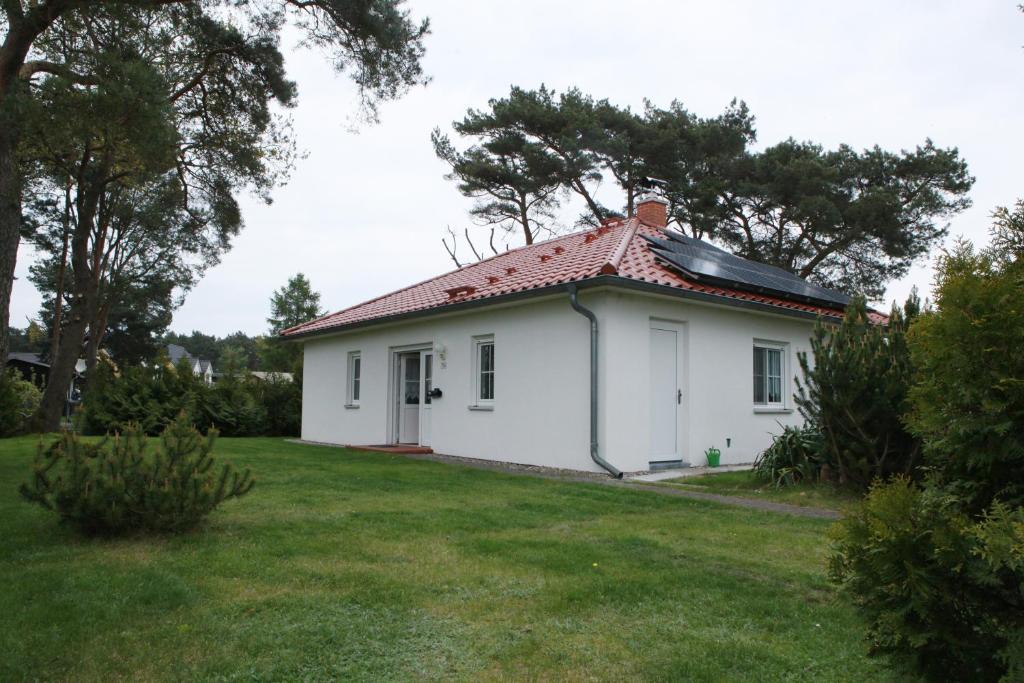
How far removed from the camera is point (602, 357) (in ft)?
33.9

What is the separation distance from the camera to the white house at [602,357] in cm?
1050

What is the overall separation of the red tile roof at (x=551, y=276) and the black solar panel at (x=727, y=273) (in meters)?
0.14

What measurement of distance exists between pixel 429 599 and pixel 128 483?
2.73 metres

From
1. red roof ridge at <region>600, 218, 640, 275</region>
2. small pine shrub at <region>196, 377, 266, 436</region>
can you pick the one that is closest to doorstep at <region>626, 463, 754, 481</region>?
red roof ridge at <region>600, 218, 640, 275</region>

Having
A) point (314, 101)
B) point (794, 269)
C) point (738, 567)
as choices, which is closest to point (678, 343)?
point (738, 567)

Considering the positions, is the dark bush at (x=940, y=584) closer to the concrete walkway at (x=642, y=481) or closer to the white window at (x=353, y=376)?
the concrete walkway at (x=642, y=481)

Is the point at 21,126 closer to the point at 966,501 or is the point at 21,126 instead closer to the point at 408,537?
the point at 408,537

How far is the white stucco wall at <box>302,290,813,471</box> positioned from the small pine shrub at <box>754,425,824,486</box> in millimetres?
1850

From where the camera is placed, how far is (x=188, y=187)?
18.3 meters

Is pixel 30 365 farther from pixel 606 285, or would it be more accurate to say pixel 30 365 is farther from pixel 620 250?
pixel 606 285

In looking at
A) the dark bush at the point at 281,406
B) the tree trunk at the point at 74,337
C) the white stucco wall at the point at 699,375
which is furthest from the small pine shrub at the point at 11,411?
the white stucco wall at the point at 699,375

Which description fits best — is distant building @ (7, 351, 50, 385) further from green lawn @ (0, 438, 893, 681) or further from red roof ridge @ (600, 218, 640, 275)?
green lawn @ (0, 438, 893, 681)

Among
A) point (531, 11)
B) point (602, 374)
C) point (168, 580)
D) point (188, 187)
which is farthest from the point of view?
point (188, 187)

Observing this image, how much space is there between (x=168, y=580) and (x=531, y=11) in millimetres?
9729
